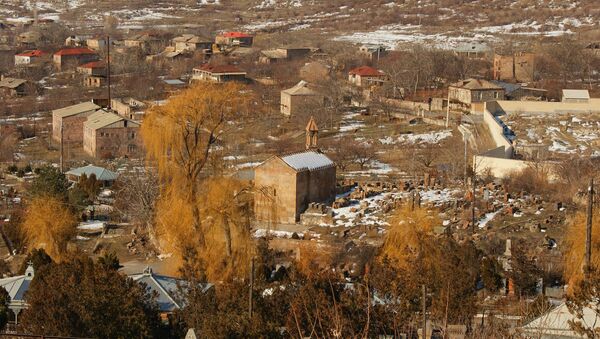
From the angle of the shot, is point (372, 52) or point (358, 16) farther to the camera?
point (358, 16)

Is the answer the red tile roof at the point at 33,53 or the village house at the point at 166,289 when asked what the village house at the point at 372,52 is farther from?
the village house at the point at 166,289

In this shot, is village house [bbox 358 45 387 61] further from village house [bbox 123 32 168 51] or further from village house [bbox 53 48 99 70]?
village house [bbox 53 48 99 70]

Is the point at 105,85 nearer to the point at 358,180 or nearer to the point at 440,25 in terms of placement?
the point at 358,180

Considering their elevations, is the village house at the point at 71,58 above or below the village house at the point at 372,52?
below

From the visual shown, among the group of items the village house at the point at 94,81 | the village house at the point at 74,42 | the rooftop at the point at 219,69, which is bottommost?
the village house at the point at 94,81

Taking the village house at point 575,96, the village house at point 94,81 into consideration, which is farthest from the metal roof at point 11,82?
the village house at point 575,96

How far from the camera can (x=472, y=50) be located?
64.4 metres

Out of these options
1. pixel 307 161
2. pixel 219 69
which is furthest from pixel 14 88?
pixel 307 161

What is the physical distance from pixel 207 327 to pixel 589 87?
1557 inches

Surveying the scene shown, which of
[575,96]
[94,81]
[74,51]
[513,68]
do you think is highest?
[575,96]

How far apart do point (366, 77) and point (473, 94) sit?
9.79 meters

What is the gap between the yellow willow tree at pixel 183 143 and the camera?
21406 millimetres

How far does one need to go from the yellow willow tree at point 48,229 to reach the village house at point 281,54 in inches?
1577

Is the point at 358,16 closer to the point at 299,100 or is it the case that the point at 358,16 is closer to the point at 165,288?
the point at 299,100
